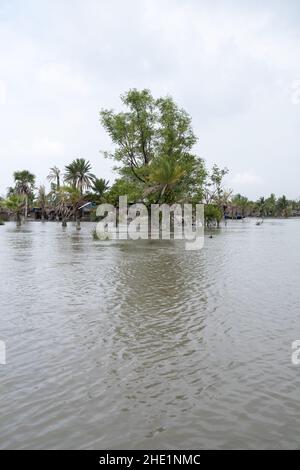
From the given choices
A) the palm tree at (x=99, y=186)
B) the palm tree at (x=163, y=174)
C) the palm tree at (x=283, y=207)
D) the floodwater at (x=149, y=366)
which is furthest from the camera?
the palm tree at (x=283, y=207)

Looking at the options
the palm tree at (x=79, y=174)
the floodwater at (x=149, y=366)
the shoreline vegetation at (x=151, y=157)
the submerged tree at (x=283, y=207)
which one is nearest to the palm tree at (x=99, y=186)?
the palm tree at (x=79, y=174)

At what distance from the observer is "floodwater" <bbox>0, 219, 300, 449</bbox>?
4445mm

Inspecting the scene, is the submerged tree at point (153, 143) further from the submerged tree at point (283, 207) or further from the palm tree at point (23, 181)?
the submerged tree at point (283, 207)

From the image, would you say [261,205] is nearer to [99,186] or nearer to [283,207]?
[283,207]

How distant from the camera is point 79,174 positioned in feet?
296

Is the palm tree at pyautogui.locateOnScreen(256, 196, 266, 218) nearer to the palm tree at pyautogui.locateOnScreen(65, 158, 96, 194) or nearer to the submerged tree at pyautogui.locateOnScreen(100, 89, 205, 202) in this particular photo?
the palm tree at pyautogui.locateOnScreen(65, 158, 96, 194)

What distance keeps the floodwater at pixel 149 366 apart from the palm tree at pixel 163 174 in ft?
99.0

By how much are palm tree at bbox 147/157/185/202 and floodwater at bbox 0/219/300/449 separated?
99.0ft

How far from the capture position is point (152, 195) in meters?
46.7

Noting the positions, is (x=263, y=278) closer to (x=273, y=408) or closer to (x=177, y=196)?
(x=273, y=408)

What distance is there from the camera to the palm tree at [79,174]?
3521 inches

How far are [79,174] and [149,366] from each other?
8685 centimetres

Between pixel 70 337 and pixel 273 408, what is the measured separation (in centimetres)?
400
